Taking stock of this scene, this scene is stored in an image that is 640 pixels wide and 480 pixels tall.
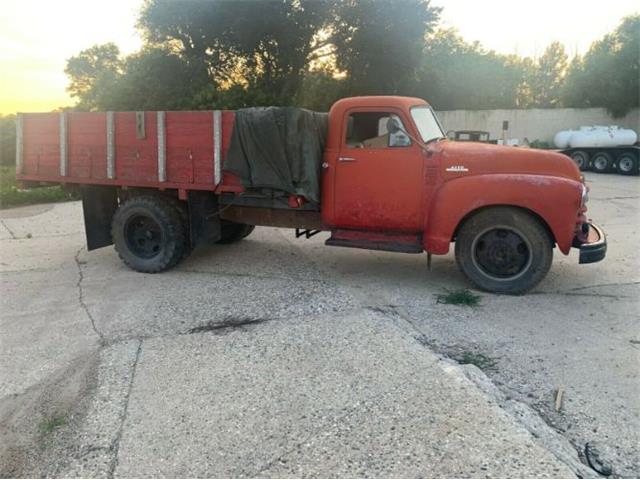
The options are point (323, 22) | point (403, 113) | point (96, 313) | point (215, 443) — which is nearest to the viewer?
point (215, 443)

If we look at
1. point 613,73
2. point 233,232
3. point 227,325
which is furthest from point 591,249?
point 613,73

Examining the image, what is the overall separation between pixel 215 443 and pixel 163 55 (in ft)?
64.2

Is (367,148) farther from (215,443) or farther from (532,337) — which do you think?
(215,443)

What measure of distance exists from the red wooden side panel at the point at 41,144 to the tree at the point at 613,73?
28.3 meters

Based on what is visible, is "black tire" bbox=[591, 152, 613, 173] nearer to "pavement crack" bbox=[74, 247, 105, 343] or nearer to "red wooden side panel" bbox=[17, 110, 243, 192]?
"red wooden side panel" bbox=[17, 110, 243, 192]

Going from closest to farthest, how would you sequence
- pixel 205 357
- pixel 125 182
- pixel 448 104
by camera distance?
pixel 205 357 → pixel 125 182 → pixel 448 104

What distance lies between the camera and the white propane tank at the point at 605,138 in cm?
2247

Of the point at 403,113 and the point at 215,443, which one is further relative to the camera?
the point at 403,113

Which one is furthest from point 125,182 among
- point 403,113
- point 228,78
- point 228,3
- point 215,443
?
point 228,78

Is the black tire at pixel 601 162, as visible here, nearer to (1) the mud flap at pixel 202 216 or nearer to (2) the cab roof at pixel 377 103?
(2) the cab roof at pixel 377 103

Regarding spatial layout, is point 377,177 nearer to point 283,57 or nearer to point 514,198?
point 514,198

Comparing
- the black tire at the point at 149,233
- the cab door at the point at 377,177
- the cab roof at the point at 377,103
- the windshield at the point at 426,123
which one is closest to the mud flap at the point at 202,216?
the black tire at the point at 149,233

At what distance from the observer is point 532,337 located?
15.6 feet

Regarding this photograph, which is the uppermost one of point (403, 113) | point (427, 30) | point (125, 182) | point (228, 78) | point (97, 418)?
point (427, 30)
